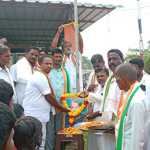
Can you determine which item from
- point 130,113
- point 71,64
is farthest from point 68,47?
point 130,113

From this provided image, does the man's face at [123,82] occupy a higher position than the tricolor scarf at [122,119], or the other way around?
the man's face at [123,82]

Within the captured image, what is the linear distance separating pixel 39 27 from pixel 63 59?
5397 millimetres

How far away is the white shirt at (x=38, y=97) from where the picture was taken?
19.4 ft

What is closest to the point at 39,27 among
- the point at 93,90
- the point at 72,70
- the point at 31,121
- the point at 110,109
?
the point at 72,70

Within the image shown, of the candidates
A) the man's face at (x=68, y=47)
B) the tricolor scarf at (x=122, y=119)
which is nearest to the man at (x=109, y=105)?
the tricolor scarf at (x=122, y=119)

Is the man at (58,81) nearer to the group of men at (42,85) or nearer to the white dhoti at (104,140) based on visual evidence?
the group of men at (42,85)

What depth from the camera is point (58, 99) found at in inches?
256

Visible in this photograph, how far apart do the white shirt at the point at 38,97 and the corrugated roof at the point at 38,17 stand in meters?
3.19

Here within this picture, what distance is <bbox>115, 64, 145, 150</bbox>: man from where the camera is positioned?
391cm

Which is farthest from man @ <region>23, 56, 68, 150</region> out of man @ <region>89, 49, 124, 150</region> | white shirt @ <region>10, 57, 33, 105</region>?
man @ <region>89, 49, 124, 150</region>

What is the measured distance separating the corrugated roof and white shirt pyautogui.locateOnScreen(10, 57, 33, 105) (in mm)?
2599

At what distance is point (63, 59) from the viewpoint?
23.6 ft

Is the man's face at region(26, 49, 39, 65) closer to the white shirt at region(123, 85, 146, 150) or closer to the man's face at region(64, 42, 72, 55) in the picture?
the man's face at region(64, 42, 72, 55)

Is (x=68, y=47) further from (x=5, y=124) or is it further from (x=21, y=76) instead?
(x=5, y=124)
